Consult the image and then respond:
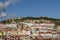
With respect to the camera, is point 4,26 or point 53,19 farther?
point 53,19

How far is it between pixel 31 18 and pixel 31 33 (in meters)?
3.16

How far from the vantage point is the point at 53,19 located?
1047 inches

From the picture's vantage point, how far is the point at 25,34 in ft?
75.9

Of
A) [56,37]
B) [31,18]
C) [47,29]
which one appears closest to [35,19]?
[31,18]

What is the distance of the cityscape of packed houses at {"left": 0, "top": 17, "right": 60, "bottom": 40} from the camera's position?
23188 millimetres

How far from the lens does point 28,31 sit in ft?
76.8

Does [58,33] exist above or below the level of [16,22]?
below

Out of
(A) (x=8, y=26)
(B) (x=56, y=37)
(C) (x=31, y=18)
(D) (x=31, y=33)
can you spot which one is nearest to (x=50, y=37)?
(B) (x=56, y=37)

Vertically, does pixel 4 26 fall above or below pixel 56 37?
above

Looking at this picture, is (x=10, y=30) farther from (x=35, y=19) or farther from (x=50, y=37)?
(x=50, y=37)

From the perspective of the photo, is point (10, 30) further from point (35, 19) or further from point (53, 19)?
point (53, 19)

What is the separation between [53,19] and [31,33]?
531 cm

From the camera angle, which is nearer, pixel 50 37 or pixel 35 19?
pixel 50 37

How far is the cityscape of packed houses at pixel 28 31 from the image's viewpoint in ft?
76.1
